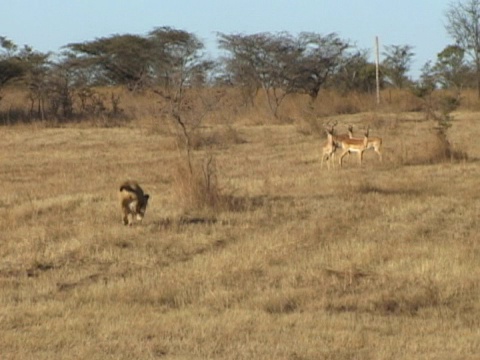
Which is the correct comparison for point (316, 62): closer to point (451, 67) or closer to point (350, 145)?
point (451, 67)

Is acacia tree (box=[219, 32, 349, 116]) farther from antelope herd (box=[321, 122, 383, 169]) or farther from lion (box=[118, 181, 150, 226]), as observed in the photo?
lion (box=[118, 181, 150, 226])

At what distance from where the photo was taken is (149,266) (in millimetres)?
11273

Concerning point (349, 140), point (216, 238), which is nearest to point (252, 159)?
point (349, 140)

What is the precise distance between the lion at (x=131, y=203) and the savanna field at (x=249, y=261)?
0.52 ft

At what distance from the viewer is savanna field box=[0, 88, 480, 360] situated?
783 cm

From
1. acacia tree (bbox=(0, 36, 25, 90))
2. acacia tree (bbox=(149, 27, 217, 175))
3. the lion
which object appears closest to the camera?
the lion

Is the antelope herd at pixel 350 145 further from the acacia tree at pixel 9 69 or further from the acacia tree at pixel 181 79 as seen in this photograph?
the acacia tree at pixel 9 69

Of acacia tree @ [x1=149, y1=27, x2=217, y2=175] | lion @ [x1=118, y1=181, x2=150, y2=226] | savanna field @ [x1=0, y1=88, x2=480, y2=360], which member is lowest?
savanna field @ [x1=0, y1=88, x2=480, y2=360]

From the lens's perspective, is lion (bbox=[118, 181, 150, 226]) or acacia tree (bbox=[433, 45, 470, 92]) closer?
lion (bbox=[118, 181, 150, 226])

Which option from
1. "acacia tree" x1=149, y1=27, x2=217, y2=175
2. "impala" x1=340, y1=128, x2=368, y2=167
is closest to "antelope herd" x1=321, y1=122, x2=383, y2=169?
"impala" x1=340, y1=128, x2=368, y2=167

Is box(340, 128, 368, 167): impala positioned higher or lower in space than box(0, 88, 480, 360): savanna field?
higher

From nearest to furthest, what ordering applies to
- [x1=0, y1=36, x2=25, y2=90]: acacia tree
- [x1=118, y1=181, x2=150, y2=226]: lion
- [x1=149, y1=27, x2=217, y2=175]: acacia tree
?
[x1=118, y1=181, x2=150, y2=226]: lion, [x1=149, y1=27, x2=217, y2=175]: acacia tree, [x1=0, y1=36, x2=25, y2=90]: acacia tree

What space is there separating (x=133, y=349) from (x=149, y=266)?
3.81 m

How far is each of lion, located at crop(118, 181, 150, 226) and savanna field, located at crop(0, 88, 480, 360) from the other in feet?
→ 0.52
